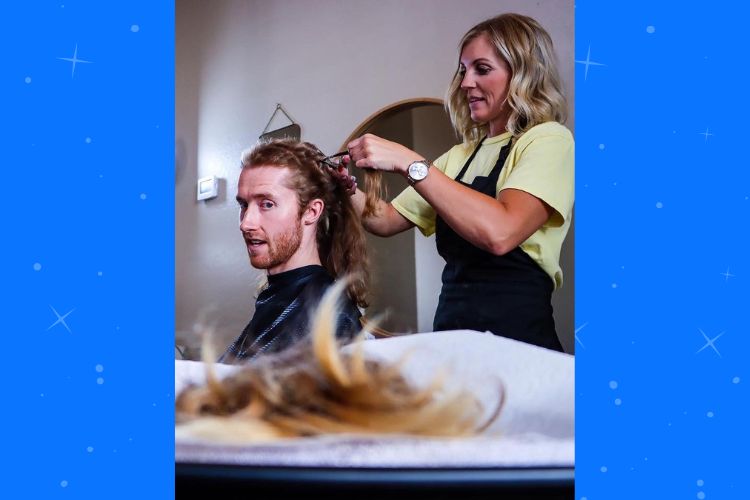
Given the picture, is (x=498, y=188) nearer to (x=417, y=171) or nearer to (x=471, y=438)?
(x=417, y=171)

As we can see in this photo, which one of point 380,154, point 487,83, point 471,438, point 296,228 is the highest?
point 487,83

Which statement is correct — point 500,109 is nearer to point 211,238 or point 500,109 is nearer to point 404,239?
point 404,239

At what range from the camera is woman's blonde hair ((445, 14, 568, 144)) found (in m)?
1.17

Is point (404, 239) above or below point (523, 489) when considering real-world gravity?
above

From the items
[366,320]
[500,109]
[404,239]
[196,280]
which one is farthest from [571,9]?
[196,280]

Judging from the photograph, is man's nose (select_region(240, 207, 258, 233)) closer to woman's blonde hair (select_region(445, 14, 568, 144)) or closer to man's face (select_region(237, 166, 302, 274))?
man's face (select_region(237, 166, 302, 274))

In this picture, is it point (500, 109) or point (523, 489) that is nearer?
point (523, 489)

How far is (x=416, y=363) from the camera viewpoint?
3.70ft

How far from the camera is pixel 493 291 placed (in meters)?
1.16

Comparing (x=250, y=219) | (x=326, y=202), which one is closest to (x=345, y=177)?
(x=326, y=202)

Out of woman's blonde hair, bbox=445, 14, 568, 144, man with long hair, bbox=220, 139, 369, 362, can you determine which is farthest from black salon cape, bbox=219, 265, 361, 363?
woman's blonde hair, bbox=445, 14, 568, 144

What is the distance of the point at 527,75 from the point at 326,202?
332 mm

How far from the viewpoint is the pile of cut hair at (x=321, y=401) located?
1.08 metres
